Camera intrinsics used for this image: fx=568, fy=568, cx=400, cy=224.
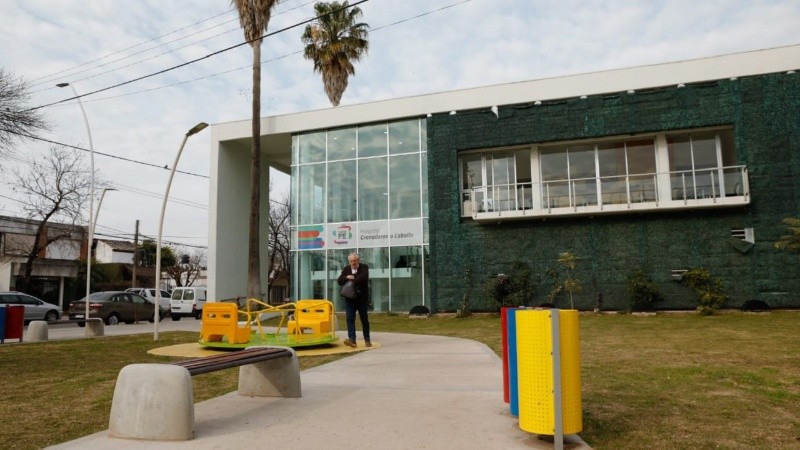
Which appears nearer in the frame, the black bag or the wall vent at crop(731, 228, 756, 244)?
the black bag

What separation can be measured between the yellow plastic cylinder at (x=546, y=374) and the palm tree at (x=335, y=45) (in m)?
28.7

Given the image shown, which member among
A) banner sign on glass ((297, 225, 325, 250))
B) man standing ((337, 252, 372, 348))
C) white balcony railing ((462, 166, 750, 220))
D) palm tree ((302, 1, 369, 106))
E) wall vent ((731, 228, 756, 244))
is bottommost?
man standing ((337, 252, 372, 348))

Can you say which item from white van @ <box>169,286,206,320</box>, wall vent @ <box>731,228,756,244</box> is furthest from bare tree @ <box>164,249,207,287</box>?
wall vent @ <box>731,228,756,244</box>

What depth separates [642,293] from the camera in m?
19.8

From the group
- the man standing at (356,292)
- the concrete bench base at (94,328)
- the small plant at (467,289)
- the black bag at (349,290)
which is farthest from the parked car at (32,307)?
the black bag at (349,290)

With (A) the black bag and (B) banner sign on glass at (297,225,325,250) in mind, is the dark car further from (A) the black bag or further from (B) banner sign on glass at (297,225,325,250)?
(A) the black bag

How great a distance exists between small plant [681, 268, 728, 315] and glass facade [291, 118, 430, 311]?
31.7ft

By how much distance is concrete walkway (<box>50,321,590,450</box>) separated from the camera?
14.2 ft

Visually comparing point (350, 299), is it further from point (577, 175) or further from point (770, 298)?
point (770, 298)

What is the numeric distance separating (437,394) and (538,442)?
2089 millimetres

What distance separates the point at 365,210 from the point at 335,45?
36.4 ft

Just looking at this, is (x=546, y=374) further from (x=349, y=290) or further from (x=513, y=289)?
(x=513, y=289)

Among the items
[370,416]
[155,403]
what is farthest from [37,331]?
[370,416]

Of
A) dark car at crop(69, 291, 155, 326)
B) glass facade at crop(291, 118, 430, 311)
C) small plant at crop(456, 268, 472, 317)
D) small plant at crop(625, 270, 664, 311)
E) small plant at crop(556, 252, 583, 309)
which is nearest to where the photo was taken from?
small plant at crop(625, 270, 664, 311)
